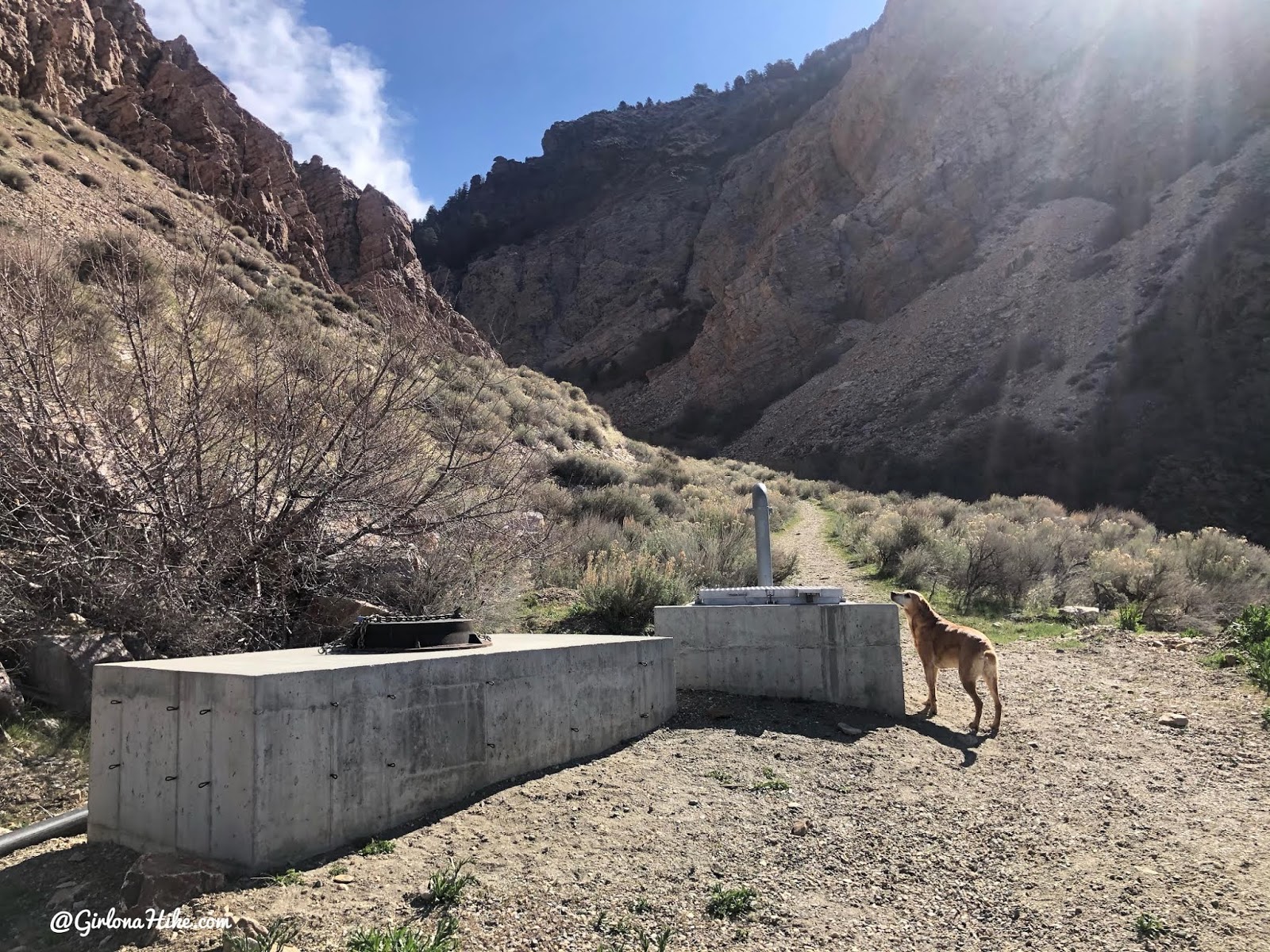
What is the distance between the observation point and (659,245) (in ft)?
259

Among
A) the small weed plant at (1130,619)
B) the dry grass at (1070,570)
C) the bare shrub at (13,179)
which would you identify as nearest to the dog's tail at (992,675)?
the small weed plant at (1130,619)

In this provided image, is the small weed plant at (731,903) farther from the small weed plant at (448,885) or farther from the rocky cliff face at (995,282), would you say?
the rocky cliff face at (995,282)

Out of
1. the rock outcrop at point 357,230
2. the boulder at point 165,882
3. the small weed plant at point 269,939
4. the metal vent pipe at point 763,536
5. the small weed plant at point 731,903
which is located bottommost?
the small weed plant at point 731,903

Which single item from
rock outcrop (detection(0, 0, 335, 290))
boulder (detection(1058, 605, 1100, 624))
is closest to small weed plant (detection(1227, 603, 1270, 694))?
boulder (detection(1058, 605, 1100, 624))

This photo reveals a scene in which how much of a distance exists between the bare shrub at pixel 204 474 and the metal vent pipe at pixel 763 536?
2.56m

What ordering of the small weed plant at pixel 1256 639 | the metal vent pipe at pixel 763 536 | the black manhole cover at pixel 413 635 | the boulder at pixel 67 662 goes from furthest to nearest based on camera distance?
the metal vent pipe at pixel 763 536 → the small weed plant at pixel 1256 639 → the boulder at pixel 67 662 → the black manhole cover at pixel 413 635

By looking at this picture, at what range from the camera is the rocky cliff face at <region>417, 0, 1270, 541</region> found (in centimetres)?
3281

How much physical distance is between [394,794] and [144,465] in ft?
11.8

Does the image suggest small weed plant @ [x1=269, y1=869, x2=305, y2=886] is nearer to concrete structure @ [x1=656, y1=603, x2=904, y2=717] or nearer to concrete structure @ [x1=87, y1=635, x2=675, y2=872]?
concrete structure @ [x1=87, y1=635, x2=675, y2=872]

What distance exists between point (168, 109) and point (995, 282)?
39303mm

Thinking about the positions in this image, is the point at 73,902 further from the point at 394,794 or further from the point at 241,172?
the point at 241,172

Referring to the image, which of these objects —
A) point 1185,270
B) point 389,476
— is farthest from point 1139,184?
point 389,476

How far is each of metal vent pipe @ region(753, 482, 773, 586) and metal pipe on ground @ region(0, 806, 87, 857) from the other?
5.80 metres

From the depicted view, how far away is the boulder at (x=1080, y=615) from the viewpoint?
1210 cm
